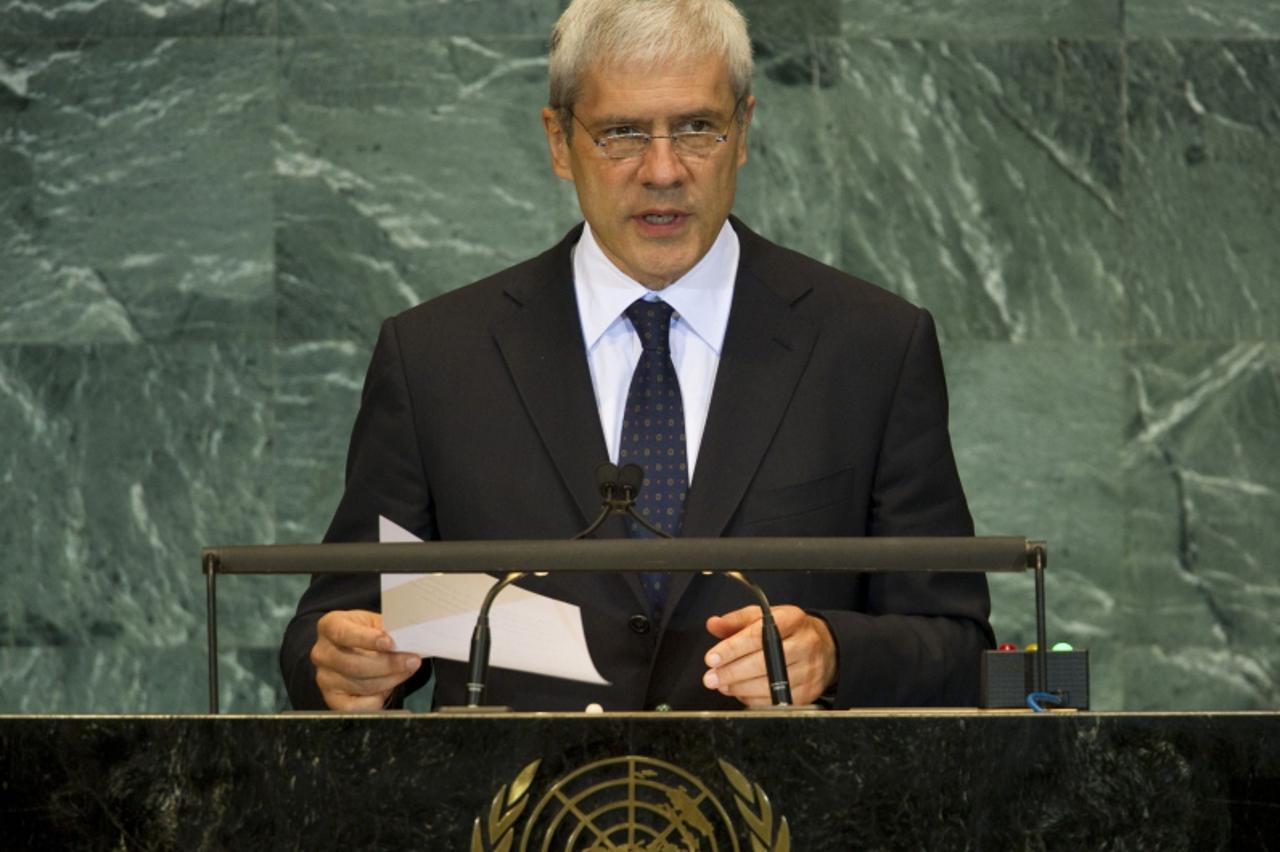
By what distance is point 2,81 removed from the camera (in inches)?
189

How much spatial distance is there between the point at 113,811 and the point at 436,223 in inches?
121

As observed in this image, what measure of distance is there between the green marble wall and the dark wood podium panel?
3.01 m

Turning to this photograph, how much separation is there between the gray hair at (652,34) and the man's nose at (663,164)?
113 millimetres

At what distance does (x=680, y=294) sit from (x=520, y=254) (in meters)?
1.89

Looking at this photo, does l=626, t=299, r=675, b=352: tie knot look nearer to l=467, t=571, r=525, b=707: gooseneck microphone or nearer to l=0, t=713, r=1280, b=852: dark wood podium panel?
l=467, t=571, r=525, b=707: gooseneck microphone

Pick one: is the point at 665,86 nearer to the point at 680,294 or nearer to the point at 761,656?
the point at 680,294

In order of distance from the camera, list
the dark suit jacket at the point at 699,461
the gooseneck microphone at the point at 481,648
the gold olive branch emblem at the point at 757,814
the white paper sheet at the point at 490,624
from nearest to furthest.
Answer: the gold olive branch emblem at the point at 757,814
the gooseneck microphone at the point at 481,648
the white paper sheet at the point at 490,624
the dark suit jacket at the point at 699,461

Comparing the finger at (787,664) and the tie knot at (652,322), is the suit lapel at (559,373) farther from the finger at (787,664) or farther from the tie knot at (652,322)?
the finger at (787,664)

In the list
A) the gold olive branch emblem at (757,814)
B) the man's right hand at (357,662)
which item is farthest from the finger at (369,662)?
the gold olive branch emblem at (757,814)

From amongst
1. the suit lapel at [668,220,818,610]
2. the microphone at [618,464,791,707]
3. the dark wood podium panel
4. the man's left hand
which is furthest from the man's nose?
the dark wood podium panel

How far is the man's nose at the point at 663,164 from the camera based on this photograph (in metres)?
2.83

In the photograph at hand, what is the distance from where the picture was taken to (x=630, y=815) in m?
1.78

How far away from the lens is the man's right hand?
233cm

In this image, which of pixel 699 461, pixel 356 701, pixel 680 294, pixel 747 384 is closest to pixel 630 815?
pixel 356 701
